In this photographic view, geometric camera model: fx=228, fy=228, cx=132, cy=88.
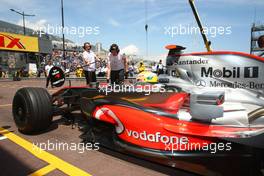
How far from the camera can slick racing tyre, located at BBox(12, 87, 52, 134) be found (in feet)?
11.1

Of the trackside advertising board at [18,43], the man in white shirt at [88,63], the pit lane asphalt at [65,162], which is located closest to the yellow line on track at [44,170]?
the pit lane asphalt at [65,162]

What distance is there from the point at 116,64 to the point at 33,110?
111 inches

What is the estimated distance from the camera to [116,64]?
578 cm

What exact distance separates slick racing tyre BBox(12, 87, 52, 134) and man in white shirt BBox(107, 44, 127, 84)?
237cm

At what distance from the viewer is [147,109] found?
8.18 feet

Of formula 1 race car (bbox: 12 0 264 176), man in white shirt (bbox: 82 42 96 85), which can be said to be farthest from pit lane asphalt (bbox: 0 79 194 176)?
man in white shirt (bbox: 82 42 96 85)

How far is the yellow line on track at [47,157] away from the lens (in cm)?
248

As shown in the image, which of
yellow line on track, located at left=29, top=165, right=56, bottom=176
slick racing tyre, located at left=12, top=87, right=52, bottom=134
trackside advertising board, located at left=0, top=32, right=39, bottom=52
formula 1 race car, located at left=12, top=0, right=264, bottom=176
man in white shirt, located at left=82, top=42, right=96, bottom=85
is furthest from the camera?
trackside advertising board, located at left=0, top=32, right=39, bottom=52

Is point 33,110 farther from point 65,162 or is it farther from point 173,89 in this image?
point 173,89

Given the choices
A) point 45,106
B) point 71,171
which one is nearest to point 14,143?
point 45,106

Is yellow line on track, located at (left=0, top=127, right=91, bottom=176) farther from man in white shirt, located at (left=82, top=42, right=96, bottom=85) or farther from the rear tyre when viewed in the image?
man in white shirt, located at (left=82, top=42, right=96, bottom=85)

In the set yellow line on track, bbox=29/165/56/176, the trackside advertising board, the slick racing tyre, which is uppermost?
the trackside advertising board

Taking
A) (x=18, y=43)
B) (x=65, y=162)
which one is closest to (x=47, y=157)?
(x=65, y=162)

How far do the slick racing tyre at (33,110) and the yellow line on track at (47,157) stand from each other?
215 millimetres
